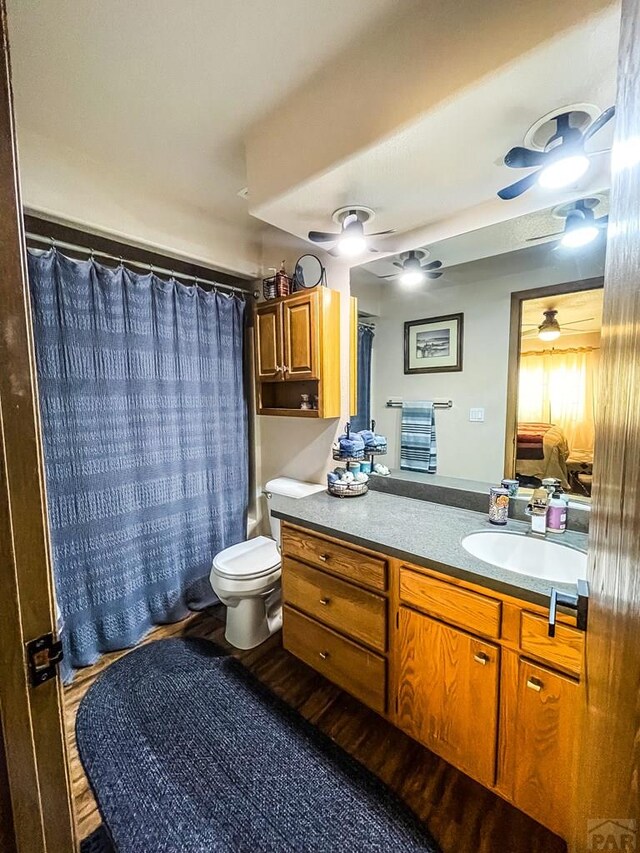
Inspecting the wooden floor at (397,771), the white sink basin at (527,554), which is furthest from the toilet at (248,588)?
the white sink basin at (527,554)

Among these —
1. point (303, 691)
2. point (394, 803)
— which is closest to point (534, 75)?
point (394, 803)

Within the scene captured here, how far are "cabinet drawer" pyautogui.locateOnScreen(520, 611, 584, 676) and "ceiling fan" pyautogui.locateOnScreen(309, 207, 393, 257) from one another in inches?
62.3

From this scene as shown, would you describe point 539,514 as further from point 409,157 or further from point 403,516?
point 409,157

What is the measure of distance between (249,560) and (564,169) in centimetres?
224

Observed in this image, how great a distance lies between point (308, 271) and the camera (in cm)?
225

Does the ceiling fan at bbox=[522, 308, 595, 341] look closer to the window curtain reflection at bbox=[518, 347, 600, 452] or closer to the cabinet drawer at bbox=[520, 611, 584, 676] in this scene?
the window curtain reflection at bbox=[518, 347, 600, 452]

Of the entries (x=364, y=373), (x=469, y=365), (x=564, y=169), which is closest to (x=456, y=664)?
(x=469, y=365)

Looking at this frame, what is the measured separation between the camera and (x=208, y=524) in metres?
2.43

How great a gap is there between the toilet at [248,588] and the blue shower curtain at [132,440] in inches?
15.6

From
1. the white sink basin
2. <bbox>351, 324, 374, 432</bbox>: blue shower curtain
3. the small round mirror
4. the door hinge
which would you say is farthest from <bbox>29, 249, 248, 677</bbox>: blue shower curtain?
the white sink basin

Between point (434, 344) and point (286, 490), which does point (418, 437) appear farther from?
point (286, 490)

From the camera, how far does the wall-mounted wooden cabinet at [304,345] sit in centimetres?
206

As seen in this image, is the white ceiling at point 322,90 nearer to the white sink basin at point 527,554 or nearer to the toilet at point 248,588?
the white sink basin at point 527,554

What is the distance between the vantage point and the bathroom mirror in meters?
1.48
